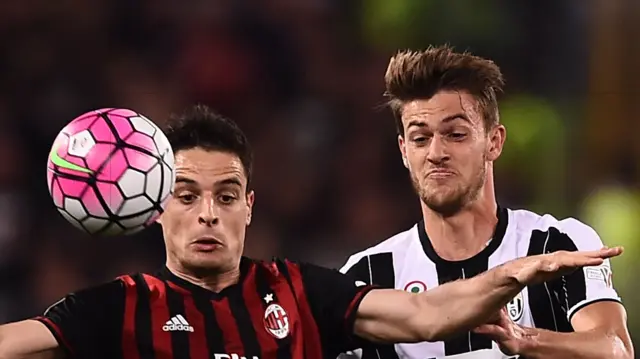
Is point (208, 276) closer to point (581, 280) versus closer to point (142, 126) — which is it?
point (142, 126)

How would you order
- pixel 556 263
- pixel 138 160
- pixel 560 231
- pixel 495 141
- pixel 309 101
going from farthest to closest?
pixel 309 101, pixel 495 141, pixel 560 231, pixel 138 160, pixel 556 263

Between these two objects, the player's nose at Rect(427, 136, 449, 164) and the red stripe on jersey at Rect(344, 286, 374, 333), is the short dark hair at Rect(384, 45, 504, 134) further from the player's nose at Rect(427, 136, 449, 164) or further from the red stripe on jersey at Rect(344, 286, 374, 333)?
the red stripe on jersey at Rect(344, 286, 374, 333)

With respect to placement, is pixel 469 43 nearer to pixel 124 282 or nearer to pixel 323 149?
pixel 323 149

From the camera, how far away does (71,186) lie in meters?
3.77

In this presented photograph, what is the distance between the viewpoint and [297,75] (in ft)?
24.3

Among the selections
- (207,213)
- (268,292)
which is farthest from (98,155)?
(268,292)

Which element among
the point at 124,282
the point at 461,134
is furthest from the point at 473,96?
the point at 124,282

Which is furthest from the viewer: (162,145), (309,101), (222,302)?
(309,101)

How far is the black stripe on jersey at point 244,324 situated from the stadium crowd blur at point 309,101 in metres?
2.39

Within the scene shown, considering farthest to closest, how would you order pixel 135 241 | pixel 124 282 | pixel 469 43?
pixel 469 43 < pixel 135 241 < pixel 124 282

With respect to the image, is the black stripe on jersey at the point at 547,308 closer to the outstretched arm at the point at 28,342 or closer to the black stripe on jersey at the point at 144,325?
the black stripe on jersey at the point at 144,325

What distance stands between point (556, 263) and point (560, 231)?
0.84 m

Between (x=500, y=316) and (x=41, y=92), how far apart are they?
13.3ft

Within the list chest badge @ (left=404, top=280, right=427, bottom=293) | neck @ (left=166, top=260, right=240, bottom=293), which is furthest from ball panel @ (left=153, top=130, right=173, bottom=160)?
chest badge @ (left=404, top=280, right=427, bottom=293)
